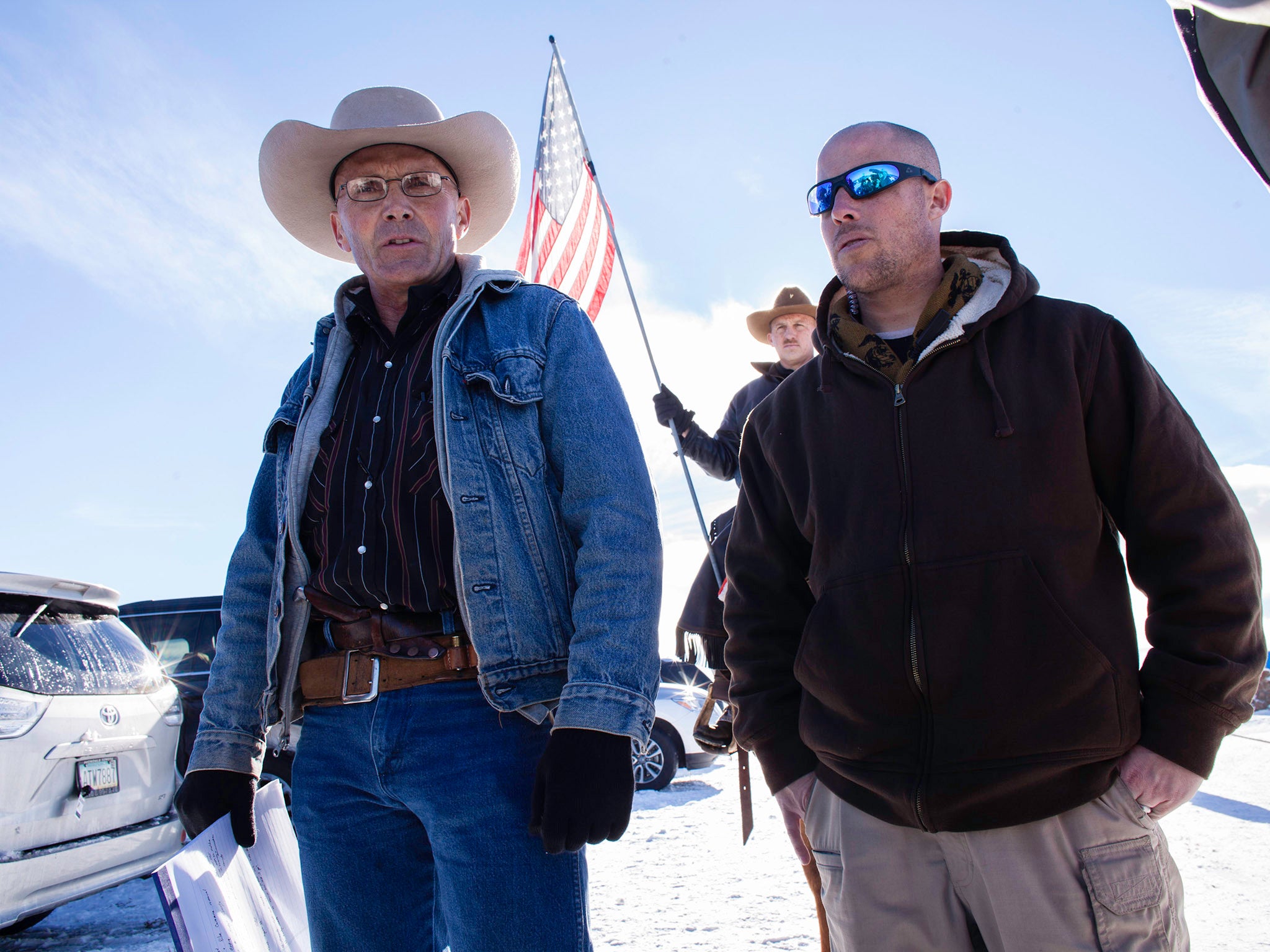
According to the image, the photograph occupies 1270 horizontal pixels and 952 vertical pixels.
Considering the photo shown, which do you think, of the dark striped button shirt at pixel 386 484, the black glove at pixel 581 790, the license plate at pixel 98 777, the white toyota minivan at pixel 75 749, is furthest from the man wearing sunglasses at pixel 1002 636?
the license plate at pixel 98 777

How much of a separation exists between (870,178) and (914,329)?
443 millimetres

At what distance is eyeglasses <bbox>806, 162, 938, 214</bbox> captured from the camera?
2.17 m

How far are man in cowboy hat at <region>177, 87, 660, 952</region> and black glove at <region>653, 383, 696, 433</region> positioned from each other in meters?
2.48

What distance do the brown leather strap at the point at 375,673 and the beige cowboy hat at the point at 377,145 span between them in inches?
49.9

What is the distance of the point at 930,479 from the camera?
1.73m

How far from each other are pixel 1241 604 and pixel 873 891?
88cm

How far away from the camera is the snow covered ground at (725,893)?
3607mm

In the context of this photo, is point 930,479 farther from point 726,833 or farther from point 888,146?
point 726,833

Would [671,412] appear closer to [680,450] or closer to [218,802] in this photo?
[680,450]

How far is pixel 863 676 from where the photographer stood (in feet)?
5.61

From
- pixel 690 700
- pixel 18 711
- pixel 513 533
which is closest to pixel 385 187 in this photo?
pixel 513 533

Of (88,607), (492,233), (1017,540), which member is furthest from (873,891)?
(88,607)

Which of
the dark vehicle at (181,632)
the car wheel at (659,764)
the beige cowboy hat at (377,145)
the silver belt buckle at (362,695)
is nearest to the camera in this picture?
the silver belt buckle at (362,695)

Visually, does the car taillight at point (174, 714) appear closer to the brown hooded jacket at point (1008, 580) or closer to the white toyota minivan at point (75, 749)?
the white toyota minivan at point (75, 749)
